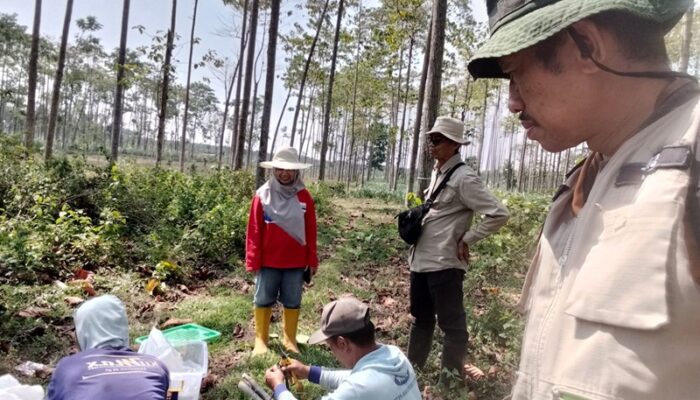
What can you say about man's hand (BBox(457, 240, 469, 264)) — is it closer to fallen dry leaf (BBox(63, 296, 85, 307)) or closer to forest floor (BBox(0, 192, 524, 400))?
forest floor (BBox(0, 192, 524, 400))

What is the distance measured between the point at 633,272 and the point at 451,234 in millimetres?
2550

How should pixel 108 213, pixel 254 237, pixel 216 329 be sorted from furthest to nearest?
pixel 108 213, pixel 216 329, pixel 254 237

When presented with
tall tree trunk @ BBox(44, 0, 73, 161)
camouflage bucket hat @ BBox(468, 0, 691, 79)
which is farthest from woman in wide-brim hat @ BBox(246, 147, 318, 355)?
tall tree trunk @ BBox(44, 0, 73, 161)

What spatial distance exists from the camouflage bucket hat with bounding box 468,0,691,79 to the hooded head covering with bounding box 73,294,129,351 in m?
2.45

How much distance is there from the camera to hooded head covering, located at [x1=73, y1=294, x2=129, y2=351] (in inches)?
94.7

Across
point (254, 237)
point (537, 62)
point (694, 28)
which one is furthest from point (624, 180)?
point (694, 28)

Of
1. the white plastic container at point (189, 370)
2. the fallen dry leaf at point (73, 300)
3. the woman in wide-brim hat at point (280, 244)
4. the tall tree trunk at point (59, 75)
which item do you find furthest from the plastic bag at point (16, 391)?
the tall tree trunk at point (59, 75)

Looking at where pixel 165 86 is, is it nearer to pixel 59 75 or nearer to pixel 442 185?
pixel 59 75

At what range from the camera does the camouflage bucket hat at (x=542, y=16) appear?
2.09 ft

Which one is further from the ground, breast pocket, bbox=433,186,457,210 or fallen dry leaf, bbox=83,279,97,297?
breast pocket, bbox=433,186,457,210

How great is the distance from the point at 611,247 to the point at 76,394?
2315mm

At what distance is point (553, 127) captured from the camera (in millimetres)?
783

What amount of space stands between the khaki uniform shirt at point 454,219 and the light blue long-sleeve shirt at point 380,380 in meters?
1.02

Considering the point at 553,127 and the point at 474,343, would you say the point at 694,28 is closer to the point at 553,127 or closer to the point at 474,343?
the point at 474,343
